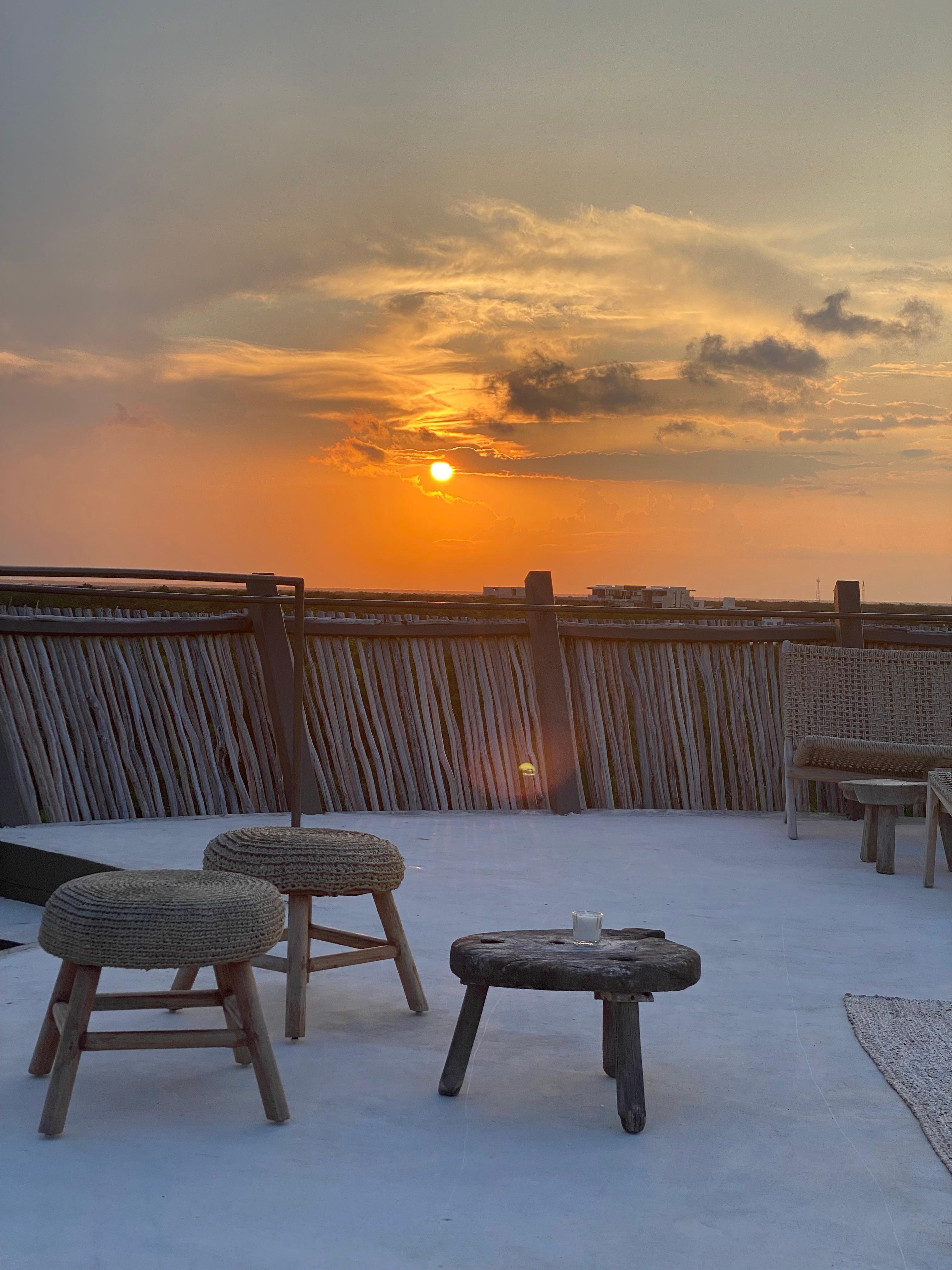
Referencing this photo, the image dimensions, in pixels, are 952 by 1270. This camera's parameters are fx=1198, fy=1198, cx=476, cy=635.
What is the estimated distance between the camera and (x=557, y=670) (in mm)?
5473

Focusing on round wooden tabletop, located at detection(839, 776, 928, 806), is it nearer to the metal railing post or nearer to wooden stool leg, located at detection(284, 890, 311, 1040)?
wooden stool leg, located at detection(284, 890, 311, 1040)

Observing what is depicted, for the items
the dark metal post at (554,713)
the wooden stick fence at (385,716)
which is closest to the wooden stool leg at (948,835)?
the wooden stick fence at (385,716)

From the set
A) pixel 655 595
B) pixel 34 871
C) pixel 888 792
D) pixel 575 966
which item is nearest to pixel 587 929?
pixel 575 966

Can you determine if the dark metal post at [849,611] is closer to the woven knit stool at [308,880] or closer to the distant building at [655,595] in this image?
the woven knit stool at [308,880]

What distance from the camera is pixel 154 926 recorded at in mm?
1887

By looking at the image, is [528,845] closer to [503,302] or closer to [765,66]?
[765,66]

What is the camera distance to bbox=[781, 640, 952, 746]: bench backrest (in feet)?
16.6

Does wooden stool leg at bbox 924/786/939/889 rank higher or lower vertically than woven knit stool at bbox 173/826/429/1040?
lower

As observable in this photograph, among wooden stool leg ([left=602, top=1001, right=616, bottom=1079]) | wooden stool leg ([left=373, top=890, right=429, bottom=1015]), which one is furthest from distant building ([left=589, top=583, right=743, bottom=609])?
wooden stool leg ([left=602, top=1001, right=616, bottom=1079])

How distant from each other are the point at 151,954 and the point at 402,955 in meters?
0.74

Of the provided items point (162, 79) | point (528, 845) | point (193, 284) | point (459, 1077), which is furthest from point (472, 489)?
point (459, 1077)

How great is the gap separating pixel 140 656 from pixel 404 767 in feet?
4.13

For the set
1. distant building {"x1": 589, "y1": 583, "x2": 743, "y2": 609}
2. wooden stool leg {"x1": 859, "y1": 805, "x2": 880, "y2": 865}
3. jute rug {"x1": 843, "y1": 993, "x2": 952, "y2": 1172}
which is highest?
jute rug {"x1": 843, "y1": 993, "x2": 952, "y2": 1172}

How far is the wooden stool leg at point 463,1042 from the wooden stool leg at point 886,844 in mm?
2574
